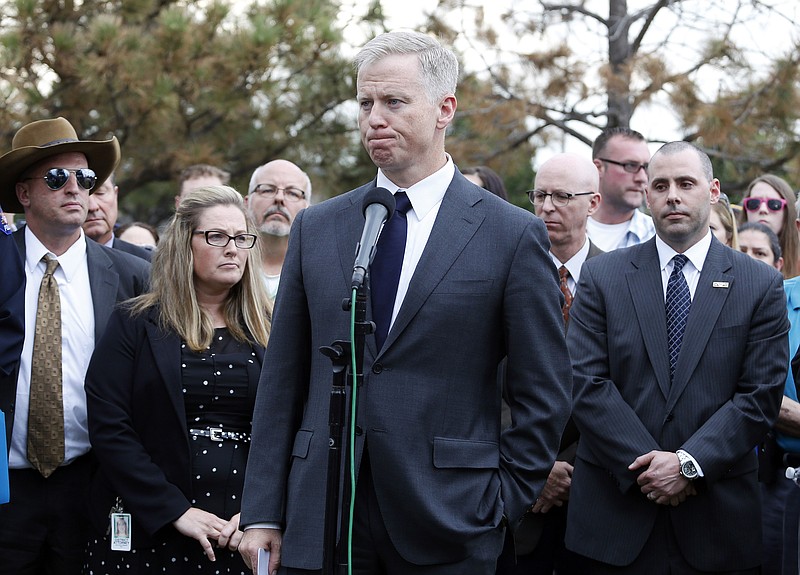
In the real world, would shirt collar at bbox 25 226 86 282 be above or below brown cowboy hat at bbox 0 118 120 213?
below

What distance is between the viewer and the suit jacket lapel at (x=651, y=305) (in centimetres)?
477

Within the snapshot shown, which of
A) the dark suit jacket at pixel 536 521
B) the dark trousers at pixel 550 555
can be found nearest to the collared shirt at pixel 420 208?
the dark suit jacket at pixel 536 521

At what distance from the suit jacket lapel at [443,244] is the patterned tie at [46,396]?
7.60ft

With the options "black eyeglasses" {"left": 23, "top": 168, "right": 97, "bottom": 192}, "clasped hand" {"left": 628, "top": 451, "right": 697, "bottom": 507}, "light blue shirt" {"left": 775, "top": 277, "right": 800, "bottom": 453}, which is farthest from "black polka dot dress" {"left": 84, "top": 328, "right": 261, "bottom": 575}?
"light blue shirt" {"left": 775, "top": 277, "right": 800, "bottom": 453}

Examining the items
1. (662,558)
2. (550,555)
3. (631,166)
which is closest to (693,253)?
(662,558)

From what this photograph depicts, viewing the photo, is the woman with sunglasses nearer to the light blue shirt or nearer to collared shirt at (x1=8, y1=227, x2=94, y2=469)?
the light blue shirt

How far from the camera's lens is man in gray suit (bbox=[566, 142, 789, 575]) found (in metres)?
4.62

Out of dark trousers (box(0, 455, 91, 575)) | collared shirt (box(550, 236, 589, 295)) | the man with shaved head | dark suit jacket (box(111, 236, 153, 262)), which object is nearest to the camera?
dark trousers (box(0, 455, 91, 575))

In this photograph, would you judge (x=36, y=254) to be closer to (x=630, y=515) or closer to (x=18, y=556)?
(x=18, y=556)

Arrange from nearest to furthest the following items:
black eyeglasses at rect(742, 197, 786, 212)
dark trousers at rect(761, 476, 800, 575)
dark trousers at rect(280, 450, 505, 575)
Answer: dark trousers at rect(280, 450, 505, 575), dark trousers at rect(761, 476, 800, 575), black eyeglasses at rect(742, 197, 786, 212)

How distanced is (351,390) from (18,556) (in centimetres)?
253

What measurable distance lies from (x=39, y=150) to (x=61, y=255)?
1.76 feet

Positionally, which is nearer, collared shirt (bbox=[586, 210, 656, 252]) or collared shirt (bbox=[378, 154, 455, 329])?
collared shirt (bbox=[378, 154, 455, 329])

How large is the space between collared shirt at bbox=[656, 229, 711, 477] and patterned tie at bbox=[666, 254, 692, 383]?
19 mm
